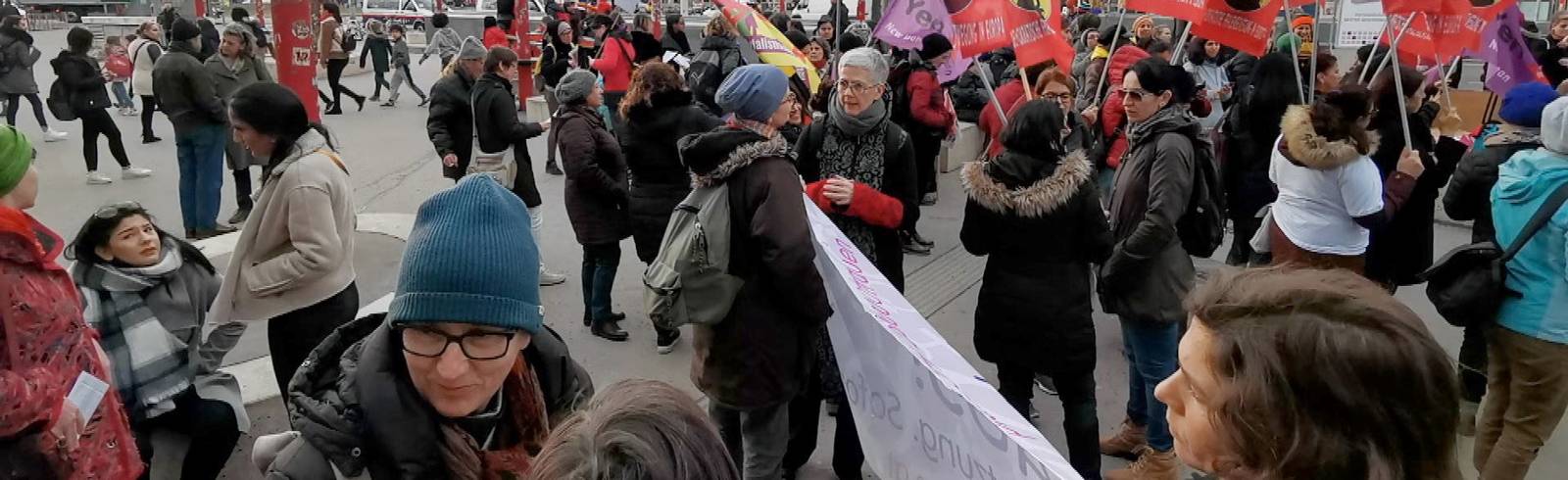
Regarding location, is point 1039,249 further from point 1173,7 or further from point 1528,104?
point 1173,7

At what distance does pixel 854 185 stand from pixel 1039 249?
0.79 meters

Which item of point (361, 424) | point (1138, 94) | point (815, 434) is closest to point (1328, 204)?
point (1138, 94)

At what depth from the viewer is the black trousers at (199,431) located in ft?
11.3

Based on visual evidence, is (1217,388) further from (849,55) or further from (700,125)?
(700,125)

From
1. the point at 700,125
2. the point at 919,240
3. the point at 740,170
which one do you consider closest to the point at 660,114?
the point at 700,125

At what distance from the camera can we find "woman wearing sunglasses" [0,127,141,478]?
2.33m

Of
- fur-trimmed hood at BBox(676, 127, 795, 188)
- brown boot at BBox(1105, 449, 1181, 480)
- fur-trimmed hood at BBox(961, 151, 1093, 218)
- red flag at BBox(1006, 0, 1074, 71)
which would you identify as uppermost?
red flag at BBox(1006, 0, 1074, 71)

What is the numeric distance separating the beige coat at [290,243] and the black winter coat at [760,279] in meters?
1.25

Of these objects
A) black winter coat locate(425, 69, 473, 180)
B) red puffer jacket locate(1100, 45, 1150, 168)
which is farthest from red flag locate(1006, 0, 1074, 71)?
black winter coat locate(425, 69, 473, 180)

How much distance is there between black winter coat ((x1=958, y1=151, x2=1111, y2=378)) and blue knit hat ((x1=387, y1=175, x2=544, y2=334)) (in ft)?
6.95

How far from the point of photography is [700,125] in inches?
198

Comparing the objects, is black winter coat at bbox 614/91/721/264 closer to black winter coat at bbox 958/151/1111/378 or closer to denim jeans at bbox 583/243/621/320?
denim jeans at bbox 583/243/621/320

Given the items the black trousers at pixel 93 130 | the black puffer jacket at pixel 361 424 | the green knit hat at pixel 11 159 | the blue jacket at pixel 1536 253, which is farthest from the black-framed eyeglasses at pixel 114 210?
the black trousers at pixel 93 130

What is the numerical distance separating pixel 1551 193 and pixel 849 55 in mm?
2577
